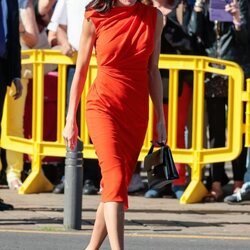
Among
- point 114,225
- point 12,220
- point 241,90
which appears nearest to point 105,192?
point 114,225

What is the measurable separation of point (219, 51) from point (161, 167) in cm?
426

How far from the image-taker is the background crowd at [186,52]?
432 inches

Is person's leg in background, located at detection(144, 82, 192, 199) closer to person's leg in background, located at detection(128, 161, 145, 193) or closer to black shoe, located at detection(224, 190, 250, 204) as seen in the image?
person's leg in background, located at detection(128, 161, 145, 193)

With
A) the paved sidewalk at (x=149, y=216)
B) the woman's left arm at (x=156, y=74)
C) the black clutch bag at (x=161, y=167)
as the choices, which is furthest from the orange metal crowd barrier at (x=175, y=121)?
the woman's left arm at (x=156, y=74)

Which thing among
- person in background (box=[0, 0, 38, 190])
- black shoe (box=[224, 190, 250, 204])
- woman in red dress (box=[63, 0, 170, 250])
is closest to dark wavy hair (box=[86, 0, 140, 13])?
woman in red dress (box=[63, 0, 170, 250])

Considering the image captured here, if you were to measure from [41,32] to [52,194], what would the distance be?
6.14 ft

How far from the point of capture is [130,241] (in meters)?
8.59

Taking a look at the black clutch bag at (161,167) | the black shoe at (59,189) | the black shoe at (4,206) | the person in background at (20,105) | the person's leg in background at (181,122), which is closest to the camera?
the black clutch bag at (161,167)

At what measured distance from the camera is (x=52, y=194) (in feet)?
37.7

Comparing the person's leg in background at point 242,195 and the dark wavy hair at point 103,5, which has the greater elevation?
the dark wavy hair at point 103,5

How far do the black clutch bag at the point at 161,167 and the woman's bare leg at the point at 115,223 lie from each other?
0.53m

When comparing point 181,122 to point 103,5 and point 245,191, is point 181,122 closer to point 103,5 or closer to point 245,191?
point 245,191

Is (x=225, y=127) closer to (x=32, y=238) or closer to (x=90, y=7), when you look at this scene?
(x=32, y=238)

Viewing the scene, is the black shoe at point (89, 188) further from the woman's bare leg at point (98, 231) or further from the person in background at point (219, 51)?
the woman's bare leg at point (98, 231)
